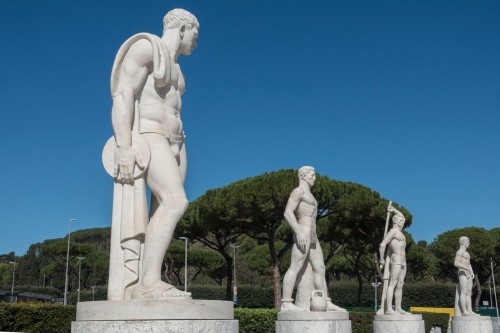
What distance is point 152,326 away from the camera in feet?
13.6

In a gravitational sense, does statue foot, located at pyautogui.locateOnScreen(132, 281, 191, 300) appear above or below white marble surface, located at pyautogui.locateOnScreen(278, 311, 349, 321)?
above

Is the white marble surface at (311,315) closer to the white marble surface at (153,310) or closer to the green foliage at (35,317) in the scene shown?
the white marble surface at (153,310)

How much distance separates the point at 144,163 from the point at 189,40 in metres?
1.51

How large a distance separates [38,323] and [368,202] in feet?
67.6

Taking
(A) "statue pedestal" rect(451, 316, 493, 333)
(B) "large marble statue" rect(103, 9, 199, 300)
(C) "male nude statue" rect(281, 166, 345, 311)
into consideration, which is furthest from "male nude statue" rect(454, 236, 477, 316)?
(B) "large marble statue" rect(103, 9, 199, 300)

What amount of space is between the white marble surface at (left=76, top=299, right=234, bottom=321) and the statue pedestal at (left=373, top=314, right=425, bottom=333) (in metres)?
10.1

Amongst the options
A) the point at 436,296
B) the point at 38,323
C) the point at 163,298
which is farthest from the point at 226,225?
the point at 163,298

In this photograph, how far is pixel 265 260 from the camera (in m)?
52.2

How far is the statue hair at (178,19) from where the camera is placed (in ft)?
18.1

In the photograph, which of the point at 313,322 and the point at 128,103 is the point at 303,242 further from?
the point at 128,103

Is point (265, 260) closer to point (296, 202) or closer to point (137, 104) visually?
point (296, 202)

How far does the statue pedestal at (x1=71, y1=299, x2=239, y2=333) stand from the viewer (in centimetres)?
416

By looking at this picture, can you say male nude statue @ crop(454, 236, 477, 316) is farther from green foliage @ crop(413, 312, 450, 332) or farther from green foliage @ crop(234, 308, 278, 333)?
green foliage @ crop(413, 312, 450, 332)

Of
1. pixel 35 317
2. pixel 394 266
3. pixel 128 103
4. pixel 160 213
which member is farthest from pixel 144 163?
pixel 394 266
